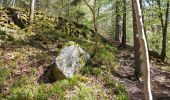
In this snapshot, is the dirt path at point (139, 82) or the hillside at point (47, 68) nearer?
the hillside at point (47, 68)

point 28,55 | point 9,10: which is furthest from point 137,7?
point 9,10

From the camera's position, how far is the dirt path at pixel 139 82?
10.5m

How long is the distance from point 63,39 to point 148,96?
362 inches

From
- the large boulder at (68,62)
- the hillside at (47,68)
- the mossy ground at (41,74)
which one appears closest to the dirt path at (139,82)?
the hillside at (47,68)

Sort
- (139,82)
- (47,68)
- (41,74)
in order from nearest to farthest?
(41,74), (47,68), (139,82)

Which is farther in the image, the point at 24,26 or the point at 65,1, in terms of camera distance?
the point at 65,1

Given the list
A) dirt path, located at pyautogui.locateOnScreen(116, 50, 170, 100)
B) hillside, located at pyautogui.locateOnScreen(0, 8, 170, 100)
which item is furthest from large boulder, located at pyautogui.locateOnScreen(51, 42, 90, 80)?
dirt path, located at pyautogui.locateOnScreen(116, 50, 170, 100)

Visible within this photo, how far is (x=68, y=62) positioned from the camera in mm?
10211

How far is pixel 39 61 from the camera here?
10906 mm

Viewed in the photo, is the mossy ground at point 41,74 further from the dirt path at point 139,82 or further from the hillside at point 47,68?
the dirt path at point 139,82

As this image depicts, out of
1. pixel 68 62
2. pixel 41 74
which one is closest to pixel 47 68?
pixel 41 74

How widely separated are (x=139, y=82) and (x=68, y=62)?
125 inches

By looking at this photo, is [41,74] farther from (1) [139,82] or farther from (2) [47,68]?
(1) [139,82]

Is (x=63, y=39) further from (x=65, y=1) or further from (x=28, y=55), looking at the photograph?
(x=65, y=1)
